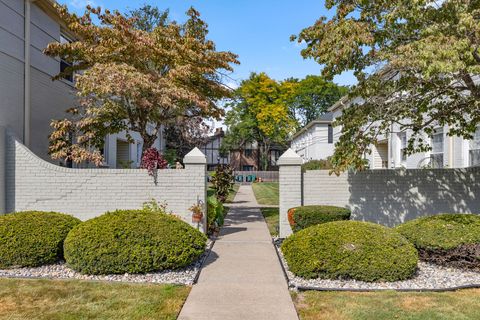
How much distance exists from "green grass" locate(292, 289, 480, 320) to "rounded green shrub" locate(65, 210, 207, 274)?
223 cm

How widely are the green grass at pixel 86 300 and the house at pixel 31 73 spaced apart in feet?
19.8

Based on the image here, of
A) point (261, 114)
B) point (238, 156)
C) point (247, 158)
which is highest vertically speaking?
point (261, 114)

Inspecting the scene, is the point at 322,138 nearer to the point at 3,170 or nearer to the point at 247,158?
the point at 247,158

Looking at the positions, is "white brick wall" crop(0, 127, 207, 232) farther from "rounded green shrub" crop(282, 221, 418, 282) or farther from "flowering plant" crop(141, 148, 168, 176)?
"rounded green shrub" crop(282, 221, 418, 282)

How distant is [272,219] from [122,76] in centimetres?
697

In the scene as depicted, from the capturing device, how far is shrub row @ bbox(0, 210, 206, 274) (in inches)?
261

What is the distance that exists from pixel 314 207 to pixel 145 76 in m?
5.72

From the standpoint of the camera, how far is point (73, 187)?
1041 centimetres

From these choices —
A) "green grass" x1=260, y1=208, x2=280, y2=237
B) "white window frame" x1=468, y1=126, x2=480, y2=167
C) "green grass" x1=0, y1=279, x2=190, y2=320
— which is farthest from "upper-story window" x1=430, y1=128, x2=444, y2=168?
"green grass" x1=0, y1=279, x2=190, y2=320

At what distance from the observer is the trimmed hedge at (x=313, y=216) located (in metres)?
9.09

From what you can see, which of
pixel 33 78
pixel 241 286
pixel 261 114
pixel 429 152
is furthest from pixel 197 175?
pixel 261 114

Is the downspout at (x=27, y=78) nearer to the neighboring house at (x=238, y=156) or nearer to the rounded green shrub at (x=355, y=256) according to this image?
the rounded green shrub at (x=355, y=256)

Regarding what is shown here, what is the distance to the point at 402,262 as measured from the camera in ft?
21.0

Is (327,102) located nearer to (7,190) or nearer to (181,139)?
(181,139)
